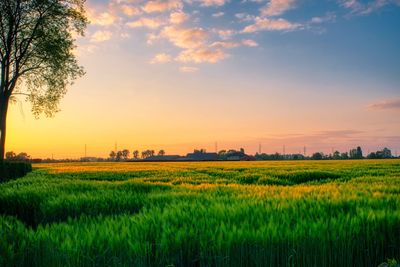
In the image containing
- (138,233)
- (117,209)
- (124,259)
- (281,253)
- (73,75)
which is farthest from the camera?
(73,75)

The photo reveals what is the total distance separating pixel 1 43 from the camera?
127 feet

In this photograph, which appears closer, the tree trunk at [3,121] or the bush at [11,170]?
the bush at [11,170]

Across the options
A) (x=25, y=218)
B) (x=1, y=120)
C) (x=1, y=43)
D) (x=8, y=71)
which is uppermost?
(x=1, y=43)

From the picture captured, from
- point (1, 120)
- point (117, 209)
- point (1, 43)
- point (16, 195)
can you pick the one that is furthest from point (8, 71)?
point (117, 209)

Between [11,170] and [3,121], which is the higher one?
[3,121]

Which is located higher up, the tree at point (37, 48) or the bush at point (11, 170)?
the tree at point (37, 48)

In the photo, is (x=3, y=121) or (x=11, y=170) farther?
(x=3, y=121)

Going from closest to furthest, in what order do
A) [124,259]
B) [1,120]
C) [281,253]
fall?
1. [124,259]
2. [281,253]
3. [1,120]

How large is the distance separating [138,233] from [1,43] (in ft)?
132

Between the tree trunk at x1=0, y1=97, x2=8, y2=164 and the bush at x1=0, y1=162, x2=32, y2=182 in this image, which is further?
the tree trunk at x1=0, y1=97, x2=8, y2=164

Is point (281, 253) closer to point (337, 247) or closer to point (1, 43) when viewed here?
point (337, 247)

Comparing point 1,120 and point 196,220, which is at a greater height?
point 1,120

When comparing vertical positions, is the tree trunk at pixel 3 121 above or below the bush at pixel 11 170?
above

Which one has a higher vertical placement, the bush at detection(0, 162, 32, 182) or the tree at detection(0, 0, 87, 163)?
the tree at detection(0, 0, 87, 163)
